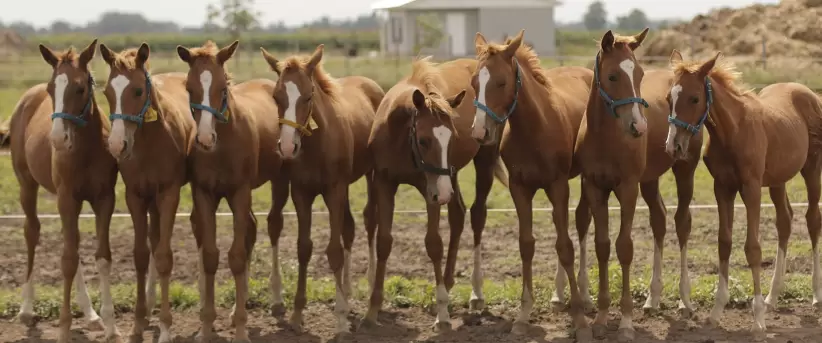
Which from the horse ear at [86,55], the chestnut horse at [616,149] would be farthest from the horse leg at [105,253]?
the chestnut horse at [616,149]

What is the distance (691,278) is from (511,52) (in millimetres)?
3015

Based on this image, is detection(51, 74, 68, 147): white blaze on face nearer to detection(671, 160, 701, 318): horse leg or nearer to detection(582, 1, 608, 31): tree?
detection(671, 160, 701, 318): horse leg

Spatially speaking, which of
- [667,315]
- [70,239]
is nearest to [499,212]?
[667,315]

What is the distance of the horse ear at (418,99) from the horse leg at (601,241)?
1.27 metres

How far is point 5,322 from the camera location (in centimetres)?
827

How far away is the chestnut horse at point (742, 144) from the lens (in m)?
7.43

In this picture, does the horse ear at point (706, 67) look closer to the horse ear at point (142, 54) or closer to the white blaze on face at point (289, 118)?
the white blaze on face at point (289, 118)

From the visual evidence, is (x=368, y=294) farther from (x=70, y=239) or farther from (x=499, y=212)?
(x=499, y=212)

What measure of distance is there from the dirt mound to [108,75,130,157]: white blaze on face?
23636 mm

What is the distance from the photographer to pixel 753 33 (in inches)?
1235

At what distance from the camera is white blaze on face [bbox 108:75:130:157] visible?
674 cm

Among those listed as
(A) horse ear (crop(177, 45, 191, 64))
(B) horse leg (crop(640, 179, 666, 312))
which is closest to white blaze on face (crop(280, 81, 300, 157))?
(A) horse ear (crop(177, 45, 191, 64))

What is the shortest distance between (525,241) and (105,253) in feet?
9.55

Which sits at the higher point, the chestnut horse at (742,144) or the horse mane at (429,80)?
the horse mane at (429,80)
